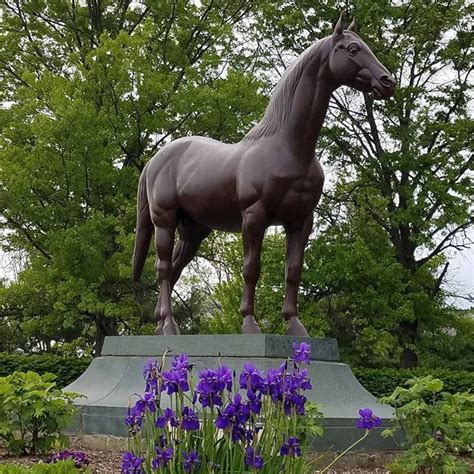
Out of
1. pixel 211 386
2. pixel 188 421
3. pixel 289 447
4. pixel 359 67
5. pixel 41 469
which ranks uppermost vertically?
pixel 359 67

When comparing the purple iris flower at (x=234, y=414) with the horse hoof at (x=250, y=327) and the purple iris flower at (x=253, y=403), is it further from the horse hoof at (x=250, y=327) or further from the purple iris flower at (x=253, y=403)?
the horse hoof at (x=250, y=327)

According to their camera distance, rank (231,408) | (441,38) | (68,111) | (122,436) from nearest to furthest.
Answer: (231,408) < (122,436) < (68,111) < (441,38)

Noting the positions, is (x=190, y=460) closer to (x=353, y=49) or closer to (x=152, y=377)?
(x=152, y=377)

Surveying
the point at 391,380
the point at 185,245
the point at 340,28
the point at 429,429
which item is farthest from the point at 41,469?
the point at 391,380

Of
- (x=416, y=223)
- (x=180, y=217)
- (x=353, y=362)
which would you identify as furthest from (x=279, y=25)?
(x=180, y=217)

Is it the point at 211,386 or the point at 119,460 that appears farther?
the point at 119,460

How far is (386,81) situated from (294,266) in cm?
197

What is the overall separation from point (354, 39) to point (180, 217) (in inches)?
109

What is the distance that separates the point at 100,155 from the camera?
1566 centimetres

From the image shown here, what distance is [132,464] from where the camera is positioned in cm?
352

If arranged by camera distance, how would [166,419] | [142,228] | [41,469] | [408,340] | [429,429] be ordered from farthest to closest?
[408,340] → [142,228] → [429,429] → [41,469] → [166,419]

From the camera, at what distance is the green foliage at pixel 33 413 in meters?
6.05

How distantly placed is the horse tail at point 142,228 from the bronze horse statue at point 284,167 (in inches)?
35.6

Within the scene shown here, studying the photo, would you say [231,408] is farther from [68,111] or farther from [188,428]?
[68,111]
